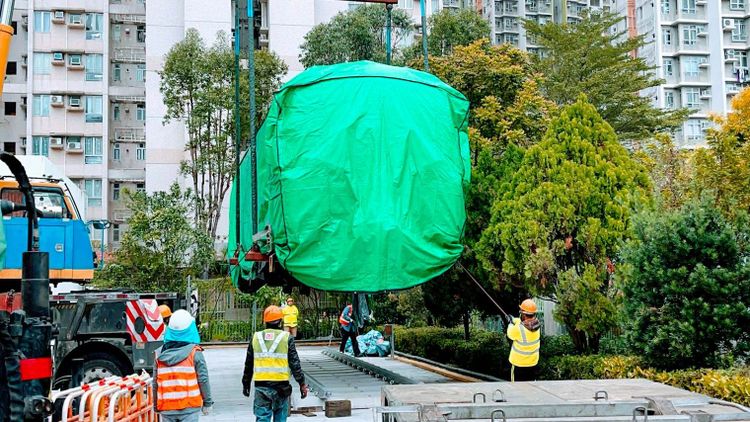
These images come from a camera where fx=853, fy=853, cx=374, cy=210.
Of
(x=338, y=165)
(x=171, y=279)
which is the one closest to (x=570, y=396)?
(x=338, y=165)

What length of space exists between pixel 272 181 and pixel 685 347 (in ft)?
21.4

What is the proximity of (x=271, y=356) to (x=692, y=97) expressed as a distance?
5716 cm

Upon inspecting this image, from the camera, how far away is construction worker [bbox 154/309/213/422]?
8.57 meters

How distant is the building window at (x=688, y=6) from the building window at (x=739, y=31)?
3256 millimetres

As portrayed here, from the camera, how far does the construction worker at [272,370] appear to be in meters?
9.27

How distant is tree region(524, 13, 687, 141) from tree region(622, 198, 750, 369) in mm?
27066

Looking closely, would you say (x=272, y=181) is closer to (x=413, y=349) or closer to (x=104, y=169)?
(x=413, y=349)

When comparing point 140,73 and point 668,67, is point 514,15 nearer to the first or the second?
point 668,67

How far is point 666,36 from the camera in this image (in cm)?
6075

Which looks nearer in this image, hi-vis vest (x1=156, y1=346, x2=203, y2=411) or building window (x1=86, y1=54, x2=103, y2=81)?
hi-vis vest (x1=156, y1=346, x2=203, y2=411)

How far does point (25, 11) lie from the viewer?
47719mm

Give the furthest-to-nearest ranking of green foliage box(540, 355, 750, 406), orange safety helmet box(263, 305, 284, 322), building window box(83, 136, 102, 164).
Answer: building window box(83, 136, 102, 164) → green foliage box(540, 355, 750, 406) → orange safety helmet box(263, 305, 284, 322)

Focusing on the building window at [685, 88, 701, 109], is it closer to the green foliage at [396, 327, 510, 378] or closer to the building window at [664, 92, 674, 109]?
the building window at [664, 92, 674, 109]

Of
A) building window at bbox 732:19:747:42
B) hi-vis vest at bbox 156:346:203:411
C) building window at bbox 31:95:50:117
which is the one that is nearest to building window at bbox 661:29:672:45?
building window at bbox 732:19:747:42
